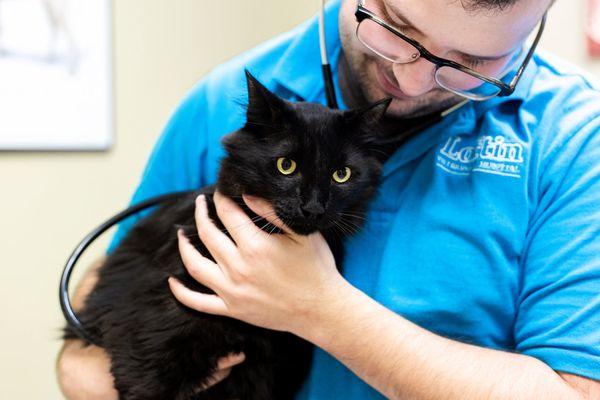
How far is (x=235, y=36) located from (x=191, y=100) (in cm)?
138

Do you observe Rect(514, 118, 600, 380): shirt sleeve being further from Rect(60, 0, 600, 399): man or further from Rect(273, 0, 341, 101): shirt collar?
Rect(273, 0, 341, 101): shirt collar

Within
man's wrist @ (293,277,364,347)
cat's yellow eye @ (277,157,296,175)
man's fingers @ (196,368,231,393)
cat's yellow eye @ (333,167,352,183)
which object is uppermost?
cat's yellow eye @ (277,157,296,175)

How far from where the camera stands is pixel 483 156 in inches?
37.3

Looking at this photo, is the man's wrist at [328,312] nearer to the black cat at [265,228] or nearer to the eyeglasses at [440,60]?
the black cat at [265,228]

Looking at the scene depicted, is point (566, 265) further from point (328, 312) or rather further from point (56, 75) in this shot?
point (56, 75)

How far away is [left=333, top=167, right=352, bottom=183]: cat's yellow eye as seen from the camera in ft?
3.01

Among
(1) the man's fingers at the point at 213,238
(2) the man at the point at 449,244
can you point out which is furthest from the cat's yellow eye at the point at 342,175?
(1) the man's fingers at the point at 213,238

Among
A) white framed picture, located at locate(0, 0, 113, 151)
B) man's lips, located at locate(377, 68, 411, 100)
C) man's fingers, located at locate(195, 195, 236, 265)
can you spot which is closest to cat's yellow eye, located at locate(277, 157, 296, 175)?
man's fingers, located at locate(195, 195, 236, 265)

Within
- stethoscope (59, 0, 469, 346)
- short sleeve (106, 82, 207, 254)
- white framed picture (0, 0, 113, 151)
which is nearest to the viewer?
stethoscope (59, 0, 469, 346)

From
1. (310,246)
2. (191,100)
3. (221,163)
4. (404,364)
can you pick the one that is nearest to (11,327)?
(191,100)

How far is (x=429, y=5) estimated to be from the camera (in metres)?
0.77

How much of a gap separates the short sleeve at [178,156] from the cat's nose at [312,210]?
0.43 m

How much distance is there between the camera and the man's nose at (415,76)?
0.88 metres

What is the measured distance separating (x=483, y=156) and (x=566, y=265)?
0.24 metres
